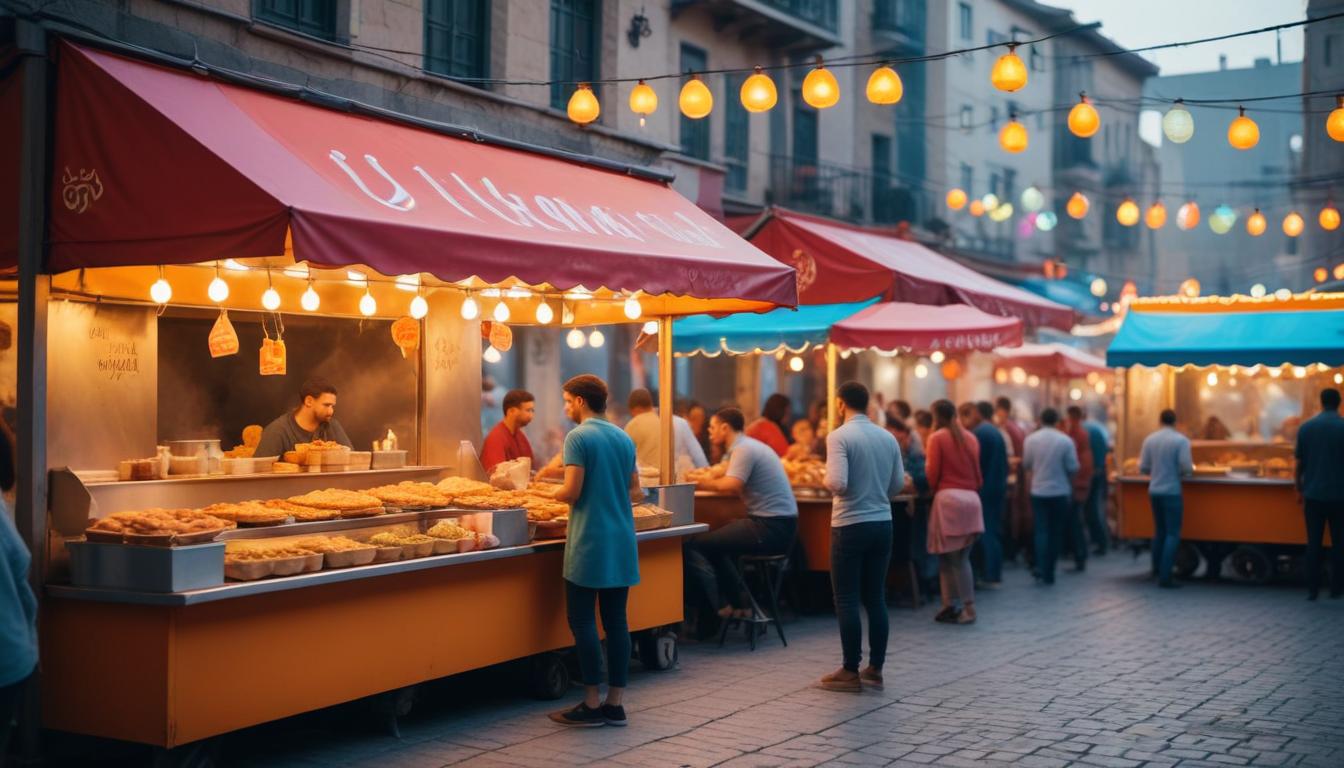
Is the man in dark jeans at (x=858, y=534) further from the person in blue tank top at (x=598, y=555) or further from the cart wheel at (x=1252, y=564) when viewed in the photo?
the cart wheel at (x=1252, y=564)

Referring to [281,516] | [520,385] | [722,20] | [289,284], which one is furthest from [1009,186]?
[281,516]

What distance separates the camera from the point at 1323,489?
14516 millimetres

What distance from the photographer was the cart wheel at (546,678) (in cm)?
911

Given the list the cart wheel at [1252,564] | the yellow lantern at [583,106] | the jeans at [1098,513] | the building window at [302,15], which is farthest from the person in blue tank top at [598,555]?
the jeans at [1098,513]

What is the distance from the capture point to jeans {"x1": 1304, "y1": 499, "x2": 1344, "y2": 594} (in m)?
14.6

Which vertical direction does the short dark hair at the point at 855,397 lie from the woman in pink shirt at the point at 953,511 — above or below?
above

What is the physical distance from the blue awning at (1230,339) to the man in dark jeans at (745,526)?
7.47m

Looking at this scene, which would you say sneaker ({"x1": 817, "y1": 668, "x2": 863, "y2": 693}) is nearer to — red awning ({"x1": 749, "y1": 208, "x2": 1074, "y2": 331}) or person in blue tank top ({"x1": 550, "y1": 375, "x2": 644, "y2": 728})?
Result: person in blue tank top ({"x1": 550, "y1": 375, "x2": 644, "y2": 728})

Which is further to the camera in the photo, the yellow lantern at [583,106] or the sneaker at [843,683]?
the yellow lantern at [583,106]

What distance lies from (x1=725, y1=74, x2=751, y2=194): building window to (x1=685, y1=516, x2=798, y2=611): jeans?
12.5 metres

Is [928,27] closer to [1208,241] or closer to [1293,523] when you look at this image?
[1293,523]

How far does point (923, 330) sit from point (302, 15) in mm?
7280

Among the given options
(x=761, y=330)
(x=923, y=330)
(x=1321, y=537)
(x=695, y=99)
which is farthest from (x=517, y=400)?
(x=1321, y=537)

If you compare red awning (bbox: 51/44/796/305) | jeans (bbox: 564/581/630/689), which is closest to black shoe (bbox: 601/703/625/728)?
jeans (bbox: 564/581/630/689)
